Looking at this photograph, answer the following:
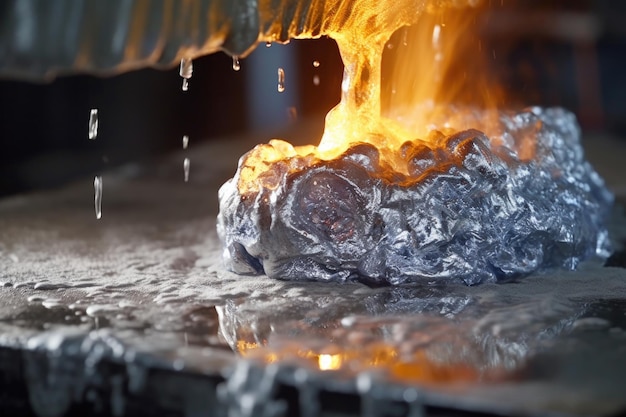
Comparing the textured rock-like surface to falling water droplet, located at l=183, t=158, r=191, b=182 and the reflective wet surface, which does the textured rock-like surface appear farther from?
falling water droplet, located at l=183, t=158, r=191, b=182

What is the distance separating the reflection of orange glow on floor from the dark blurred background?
4.74ft

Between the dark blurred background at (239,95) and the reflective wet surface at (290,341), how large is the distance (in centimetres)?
115

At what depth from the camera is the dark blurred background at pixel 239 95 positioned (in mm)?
2568

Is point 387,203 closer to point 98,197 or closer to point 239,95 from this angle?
point 98,197

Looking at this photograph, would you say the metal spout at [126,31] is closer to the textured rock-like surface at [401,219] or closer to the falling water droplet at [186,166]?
the textured rock-like surface at [401,219]

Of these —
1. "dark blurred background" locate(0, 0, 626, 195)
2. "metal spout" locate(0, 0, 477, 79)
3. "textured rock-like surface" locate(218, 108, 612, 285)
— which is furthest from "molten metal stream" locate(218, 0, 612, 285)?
"dark blurred background" locate(0, 0, 626, 195)

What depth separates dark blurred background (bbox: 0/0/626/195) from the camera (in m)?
2.57

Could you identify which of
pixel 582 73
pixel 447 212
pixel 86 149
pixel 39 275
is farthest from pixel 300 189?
pixel 582 73

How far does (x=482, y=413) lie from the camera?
2.73 feet

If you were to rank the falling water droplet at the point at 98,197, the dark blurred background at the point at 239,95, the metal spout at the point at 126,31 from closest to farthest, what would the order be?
the metal spout at the point at 126,31, the falling water droplet at the point at 98,197, the dark blurred background at the point at 239,95

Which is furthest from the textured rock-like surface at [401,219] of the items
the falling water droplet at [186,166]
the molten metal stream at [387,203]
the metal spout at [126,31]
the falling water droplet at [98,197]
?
the falling water droplet at [186,166]

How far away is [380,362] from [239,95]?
224 centimetres

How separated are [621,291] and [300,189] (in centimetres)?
41

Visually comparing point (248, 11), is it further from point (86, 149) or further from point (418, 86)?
point (86, 149)
